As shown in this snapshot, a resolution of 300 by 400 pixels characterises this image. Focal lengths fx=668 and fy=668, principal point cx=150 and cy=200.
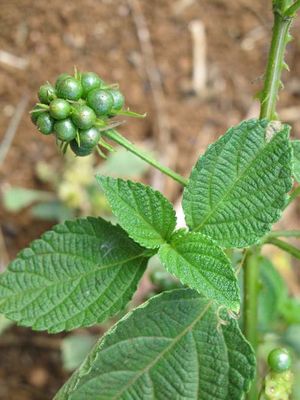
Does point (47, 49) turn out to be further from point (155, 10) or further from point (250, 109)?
point (250, 109)

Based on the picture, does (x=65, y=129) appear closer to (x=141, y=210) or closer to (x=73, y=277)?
(x=141, y=210)

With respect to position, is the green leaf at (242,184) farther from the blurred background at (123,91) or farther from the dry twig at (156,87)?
the dry twig at (156,87)

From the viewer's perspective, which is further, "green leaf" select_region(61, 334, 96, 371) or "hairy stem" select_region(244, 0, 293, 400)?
"green leaf" select_region(61, 334, 96, 371)

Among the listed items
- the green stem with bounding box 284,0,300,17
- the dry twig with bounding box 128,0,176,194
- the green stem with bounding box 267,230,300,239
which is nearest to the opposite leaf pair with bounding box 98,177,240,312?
the green stem with bounding box 267,230,300,239

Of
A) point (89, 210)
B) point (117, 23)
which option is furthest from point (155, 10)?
point (89, 210)

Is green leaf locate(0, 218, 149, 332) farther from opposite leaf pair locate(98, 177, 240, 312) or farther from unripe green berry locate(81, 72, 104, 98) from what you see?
unripe green berry locate(81, 72, 104, 98)

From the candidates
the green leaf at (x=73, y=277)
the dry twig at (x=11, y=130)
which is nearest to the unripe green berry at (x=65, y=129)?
the green leaf at (x=73, y=277)

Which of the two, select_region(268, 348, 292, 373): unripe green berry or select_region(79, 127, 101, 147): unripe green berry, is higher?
select_region(79, 127, 101, 147): unripe green berry

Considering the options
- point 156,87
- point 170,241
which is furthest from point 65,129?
point 156,87
